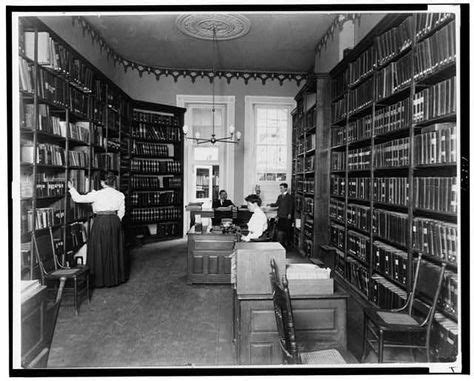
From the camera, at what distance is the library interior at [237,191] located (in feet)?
8.43

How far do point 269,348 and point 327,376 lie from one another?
719 millimetres

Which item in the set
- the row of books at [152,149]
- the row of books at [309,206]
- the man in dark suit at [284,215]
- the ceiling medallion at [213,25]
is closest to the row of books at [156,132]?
the row of books at [152,149]

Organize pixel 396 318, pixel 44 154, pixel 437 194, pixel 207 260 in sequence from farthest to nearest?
pixel 207 260 → pixel 44 154 → pixel 437 194 → pixel 396 318

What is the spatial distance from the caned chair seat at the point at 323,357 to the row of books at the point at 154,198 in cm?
644

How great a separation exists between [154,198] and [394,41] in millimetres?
6110

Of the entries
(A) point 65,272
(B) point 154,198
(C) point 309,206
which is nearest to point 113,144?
(B) point 154,198

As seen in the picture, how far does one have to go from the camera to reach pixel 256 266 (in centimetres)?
261

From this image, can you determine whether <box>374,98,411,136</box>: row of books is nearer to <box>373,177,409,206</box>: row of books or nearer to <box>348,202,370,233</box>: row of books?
<box>373,177,409,206</box>: row of books

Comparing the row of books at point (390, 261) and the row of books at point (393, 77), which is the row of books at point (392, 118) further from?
the row of books at point (390, 261)

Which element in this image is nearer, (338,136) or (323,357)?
(323,357)

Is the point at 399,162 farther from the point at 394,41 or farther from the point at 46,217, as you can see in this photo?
the point at 46,217

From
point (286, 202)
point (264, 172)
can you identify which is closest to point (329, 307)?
point (286, 202)

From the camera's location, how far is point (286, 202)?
766 cm

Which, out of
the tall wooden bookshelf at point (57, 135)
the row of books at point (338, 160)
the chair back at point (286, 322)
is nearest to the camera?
the chair back at point (286, 322)
